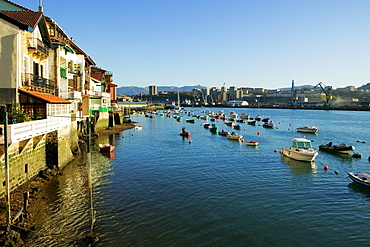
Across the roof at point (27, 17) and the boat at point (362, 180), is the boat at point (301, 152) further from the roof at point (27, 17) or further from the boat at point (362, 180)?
the roof at point (27, 17)

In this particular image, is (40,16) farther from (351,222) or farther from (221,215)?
(351,222)

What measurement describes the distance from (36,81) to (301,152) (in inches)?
1341

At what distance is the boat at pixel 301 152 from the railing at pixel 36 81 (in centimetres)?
3308

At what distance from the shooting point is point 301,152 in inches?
1577

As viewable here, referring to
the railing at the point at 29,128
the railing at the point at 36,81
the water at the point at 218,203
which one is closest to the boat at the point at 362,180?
the water at the point at 218,203

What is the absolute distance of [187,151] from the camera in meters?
47.6

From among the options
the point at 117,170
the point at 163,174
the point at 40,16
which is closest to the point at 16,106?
the point at 40,16

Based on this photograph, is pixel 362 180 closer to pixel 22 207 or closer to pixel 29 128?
pixel 22 207

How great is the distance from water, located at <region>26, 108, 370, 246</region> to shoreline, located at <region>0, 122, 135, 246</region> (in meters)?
0.99

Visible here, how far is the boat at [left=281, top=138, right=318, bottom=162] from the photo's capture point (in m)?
39.7

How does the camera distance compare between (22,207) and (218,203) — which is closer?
(22,207)

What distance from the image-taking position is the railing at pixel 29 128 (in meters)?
18.9

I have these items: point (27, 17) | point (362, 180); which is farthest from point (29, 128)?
point (362, 180)

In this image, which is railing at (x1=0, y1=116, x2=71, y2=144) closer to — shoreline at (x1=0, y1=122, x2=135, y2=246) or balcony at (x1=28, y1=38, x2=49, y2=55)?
shoreline at (x1=0, y1=122, x2=135, y2=246)
